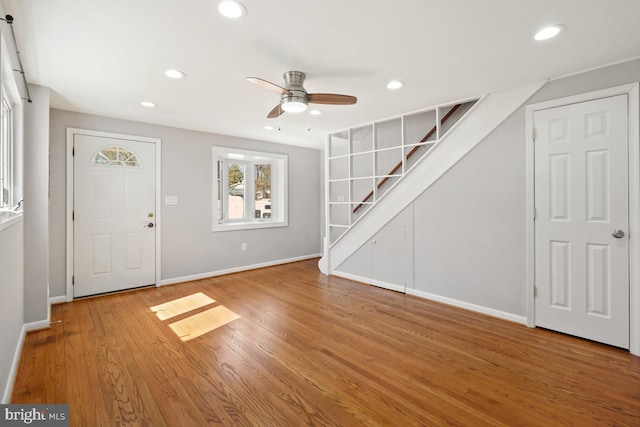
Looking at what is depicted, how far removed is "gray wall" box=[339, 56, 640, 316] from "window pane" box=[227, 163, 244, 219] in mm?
3624

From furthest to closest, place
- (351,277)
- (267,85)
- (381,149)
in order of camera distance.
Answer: (351,277), (381,149), (267,85)

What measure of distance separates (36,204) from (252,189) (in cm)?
347

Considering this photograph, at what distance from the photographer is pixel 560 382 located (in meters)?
2.03

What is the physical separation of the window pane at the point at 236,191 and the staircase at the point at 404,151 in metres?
1.97

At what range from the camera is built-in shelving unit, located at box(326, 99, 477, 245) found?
12.3 ft

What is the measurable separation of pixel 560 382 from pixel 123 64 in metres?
4.12

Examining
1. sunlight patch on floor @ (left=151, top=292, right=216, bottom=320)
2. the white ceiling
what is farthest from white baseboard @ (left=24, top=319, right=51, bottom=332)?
the white ceiling

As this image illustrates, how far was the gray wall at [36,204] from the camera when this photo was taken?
285cm

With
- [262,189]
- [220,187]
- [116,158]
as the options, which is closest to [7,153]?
[116,158]

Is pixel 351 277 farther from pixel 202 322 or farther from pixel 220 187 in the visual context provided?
pixel 220 187

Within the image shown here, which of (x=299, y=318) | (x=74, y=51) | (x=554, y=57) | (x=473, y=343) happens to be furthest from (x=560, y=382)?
(x=74, y=51)

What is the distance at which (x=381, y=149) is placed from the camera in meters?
4.19

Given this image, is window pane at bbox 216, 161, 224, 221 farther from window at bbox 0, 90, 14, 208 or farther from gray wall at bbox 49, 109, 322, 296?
window at bbox 0, 90, 14, 208

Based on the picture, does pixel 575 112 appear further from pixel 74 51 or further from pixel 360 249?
pixel 74 51
